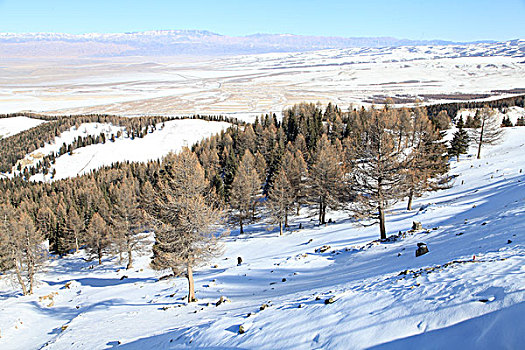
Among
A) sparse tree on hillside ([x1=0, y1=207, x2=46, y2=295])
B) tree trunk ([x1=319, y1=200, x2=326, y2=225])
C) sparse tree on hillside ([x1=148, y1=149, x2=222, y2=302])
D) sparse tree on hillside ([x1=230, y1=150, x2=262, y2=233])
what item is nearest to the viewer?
sparse tree on hillside ([x1=148, y1=149, x2=222, y2=302])

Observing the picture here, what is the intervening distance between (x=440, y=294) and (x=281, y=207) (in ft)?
90.1

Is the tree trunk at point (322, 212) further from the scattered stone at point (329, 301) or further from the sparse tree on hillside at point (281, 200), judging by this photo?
the scattered stone at point (329, 301)

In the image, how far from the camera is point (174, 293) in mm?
22469

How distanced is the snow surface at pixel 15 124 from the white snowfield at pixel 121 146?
1446 inches

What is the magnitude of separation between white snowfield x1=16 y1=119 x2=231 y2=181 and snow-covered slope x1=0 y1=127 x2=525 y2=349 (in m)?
75.4

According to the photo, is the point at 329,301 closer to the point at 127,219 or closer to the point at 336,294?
the point at 336,294

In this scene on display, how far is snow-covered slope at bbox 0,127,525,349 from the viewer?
8.28m

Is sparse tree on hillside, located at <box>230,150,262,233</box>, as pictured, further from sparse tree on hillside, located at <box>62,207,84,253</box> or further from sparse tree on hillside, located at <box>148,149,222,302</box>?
sparse tree on hillside, located at <box>62,207,84,253</box>

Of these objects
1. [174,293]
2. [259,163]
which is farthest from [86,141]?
[174,293]

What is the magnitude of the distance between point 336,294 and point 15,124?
18088 cm

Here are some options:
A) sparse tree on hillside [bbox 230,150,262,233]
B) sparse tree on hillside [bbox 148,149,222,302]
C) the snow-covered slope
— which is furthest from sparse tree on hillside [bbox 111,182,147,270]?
sparse tree on hillside [bbox 148,149,222,302]

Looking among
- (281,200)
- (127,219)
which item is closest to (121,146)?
(127,219)

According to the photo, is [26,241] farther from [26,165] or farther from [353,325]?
A: [26,165]

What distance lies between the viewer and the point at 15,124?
486 feet
